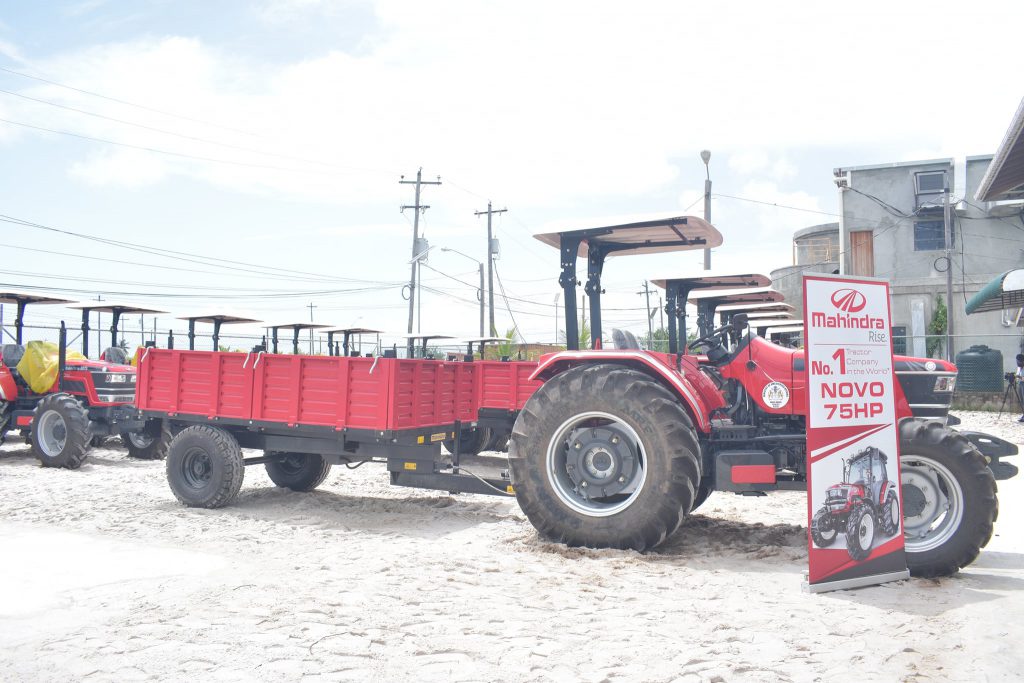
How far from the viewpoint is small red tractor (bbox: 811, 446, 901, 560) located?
4.89 m

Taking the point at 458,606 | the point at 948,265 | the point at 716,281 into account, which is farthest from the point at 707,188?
the point at 458,606

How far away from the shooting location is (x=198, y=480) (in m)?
7.90

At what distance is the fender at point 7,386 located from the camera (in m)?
11.9

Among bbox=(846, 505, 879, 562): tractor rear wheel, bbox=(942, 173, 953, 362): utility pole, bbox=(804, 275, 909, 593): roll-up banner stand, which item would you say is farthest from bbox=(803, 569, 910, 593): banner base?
bbox=(942, 173, 953, 362): utility pole

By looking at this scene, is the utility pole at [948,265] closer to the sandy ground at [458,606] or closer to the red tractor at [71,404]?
the sandy ground at [458,606]

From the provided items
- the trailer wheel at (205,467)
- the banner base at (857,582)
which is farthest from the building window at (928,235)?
the trailer wheel at (205,467)

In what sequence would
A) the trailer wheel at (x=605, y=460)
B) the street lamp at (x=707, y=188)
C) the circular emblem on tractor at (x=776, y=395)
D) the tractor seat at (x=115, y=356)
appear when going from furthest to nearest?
1. the street lamp at (x=707, y=188)
2. the tractor seat at (x=115, y=356)
3. the circular emblem on tractor at (x=776, y=395)
4. the trailer wheel at (x=605, y=460)

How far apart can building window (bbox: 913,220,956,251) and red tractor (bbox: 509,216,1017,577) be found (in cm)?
2260

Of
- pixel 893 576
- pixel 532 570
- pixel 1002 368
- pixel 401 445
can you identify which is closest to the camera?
pixel 893 576

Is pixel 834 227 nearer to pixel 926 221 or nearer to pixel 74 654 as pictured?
pixel 926 221

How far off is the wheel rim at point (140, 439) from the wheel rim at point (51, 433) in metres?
1.07

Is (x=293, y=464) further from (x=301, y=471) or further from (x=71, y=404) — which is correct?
(x=71, y=404)

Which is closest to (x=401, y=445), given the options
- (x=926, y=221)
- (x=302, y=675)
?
(x=302, y=675)

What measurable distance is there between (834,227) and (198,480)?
26567 millimetres
